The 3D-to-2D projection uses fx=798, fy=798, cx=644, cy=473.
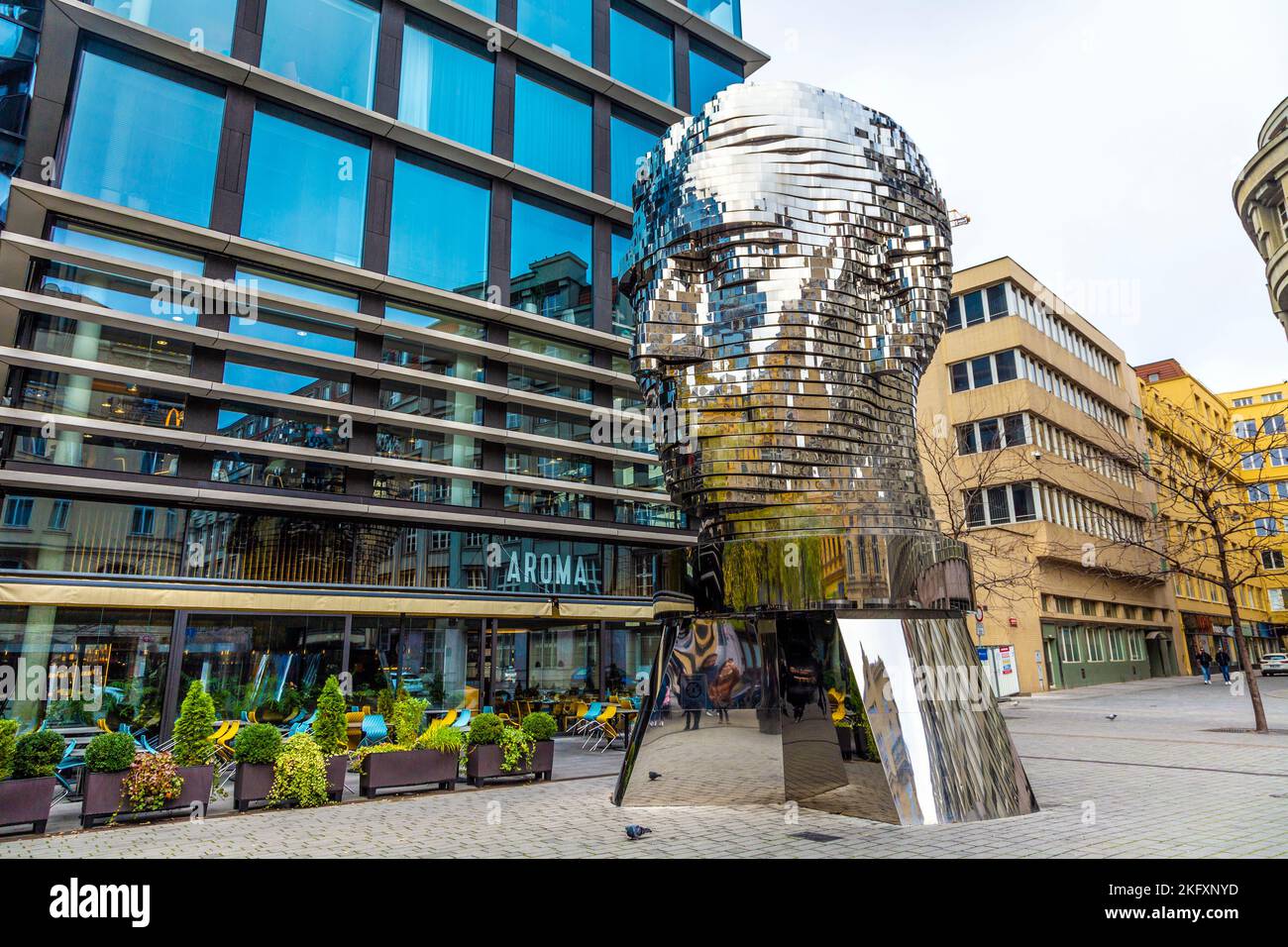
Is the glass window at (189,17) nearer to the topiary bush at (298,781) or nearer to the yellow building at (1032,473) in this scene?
the topiary bush at (298,781)

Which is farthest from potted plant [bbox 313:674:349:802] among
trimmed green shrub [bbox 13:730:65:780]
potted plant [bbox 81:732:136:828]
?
trimmed green shrub [bbox 13:730:65:780]

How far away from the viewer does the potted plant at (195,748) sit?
10539mm

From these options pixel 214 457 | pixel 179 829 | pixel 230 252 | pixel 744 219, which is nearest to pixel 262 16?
pixel 230 252

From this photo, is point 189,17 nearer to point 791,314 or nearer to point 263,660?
point 263,660

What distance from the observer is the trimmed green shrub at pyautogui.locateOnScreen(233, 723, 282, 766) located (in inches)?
438

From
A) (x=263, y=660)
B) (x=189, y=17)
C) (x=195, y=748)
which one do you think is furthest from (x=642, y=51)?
(x=195, y=748)

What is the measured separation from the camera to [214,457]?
1956cm

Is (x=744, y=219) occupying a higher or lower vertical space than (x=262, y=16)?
lower

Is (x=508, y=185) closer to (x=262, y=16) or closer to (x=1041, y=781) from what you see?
(x=262, y=16)

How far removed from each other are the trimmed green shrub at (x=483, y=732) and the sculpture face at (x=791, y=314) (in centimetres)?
563

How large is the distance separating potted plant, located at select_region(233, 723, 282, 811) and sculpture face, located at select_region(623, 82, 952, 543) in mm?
6886

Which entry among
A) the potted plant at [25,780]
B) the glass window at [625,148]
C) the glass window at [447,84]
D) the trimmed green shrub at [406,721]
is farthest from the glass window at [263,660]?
the glass window at [625,148]
